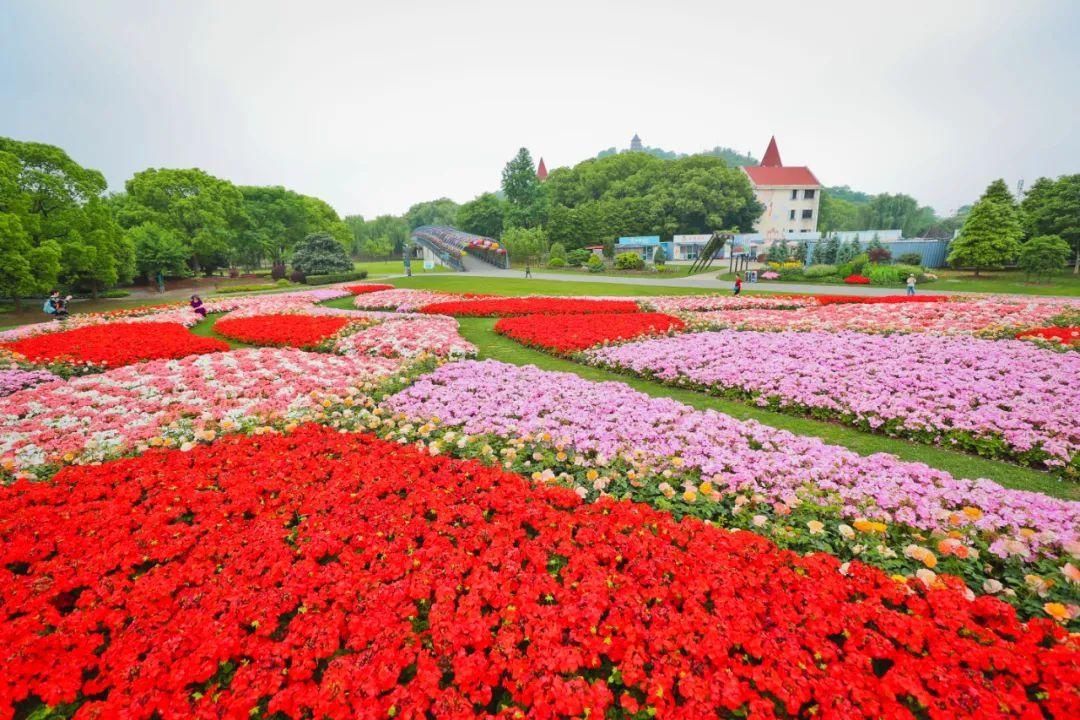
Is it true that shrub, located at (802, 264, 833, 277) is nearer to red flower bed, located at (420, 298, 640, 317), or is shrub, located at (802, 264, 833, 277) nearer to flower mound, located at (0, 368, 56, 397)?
red flower bed, located at (420, 298, 640, 317)

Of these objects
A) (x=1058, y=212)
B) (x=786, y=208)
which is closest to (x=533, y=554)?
(x=1058, y=212)

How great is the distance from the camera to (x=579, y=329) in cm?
1252

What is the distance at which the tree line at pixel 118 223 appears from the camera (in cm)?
1993

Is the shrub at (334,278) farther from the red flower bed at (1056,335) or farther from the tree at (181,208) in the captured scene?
the red flower bed at (1056,335)

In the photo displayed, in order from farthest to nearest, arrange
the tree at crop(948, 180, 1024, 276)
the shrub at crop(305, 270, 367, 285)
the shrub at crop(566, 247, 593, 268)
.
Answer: the shrub at crop(566, 247, 593, 268), the shrub at crop(305, 270, 367, 285), the tree at crop(948, 180, 1024, 276)

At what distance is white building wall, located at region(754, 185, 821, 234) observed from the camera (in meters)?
63.2

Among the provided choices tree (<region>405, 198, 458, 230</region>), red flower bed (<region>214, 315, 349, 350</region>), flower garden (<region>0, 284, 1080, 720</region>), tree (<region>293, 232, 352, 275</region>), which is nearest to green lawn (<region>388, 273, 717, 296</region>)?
red flower bed (<region>214, 315, 349, 350</region>)

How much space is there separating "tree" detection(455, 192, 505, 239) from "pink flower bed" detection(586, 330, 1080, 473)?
2332 inches

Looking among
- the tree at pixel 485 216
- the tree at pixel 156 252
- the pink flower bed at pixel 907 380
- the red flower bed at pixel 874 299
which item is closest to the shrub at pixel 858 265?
the red flower bed at pixel 874 299

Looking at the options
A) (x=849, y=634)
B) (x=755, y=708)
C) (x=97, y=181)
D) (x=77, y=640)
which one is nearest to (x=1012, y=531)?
(x=849, y=634)

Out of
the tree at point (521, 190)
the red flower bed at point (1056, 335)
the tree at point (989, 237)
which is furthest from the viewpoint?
the tree at point (521, 190)

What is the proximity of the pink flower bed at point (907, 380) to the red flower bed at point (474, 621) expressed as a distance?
4.16 m

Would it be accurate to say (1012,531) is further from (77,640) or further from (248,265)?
(248,265)

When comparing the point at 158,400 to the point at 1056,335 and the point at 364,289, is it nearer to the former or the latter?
the point at 1056,335
